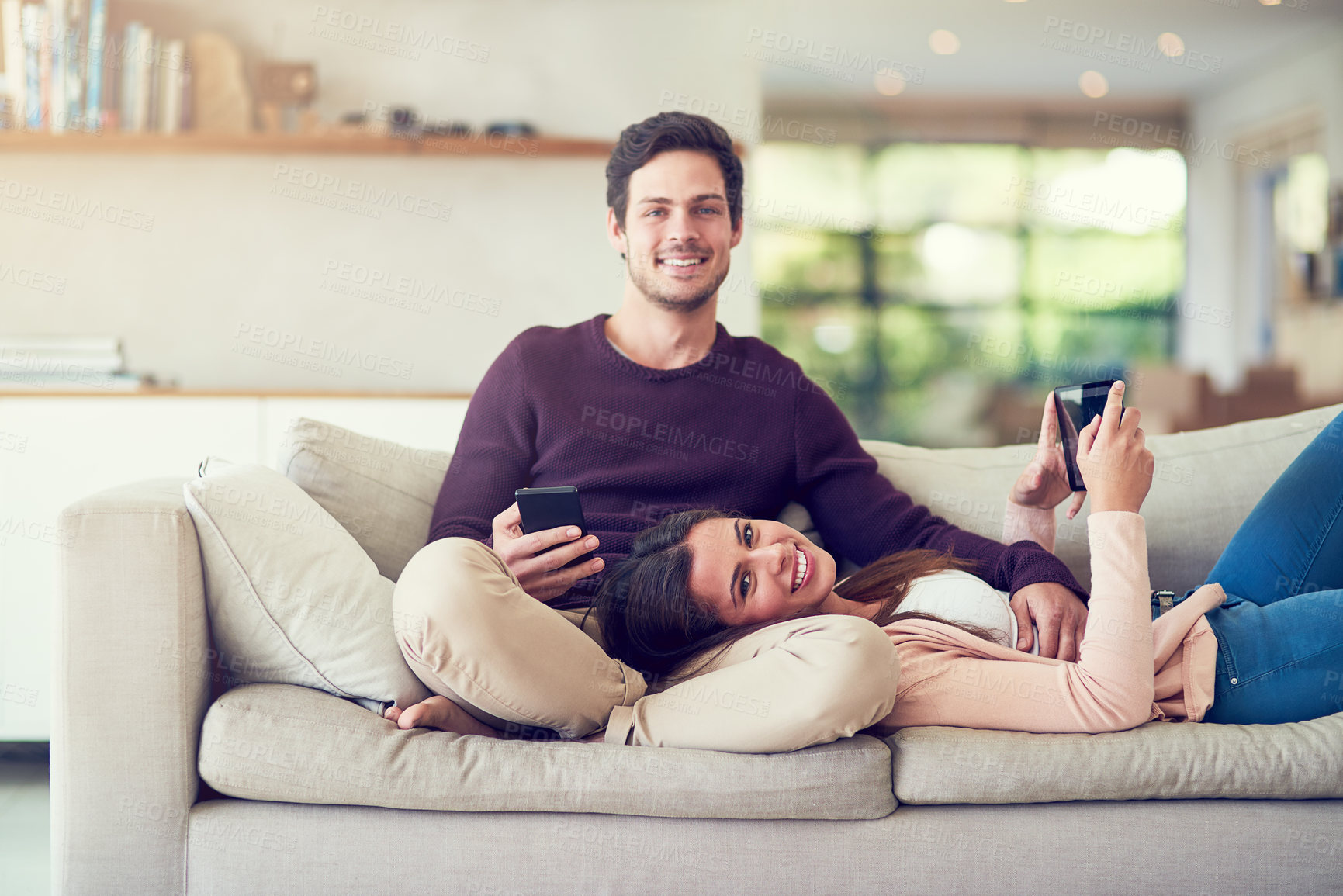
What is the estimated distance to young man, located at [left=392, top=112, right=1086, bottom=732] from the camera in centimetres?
187

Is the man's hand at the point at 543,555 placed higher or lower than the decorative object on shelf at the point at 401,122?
lower

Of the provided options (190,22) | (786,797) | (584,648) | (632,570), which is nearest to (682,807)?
(786,797)

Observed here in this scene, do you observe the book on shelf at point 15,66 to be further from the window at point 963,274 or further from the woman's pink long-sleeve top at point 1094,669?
the window at point 963,274

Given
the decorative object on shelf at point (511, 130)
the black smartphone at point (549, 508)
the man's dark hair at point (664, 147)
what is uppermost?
the decorative object on shelf at point (511, 130)

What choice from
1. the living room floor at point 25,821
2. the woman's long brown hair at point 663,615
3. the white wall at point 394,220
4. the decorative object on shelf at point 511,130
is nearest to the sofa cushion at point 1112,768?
the woman's long brown hair at point 663,615

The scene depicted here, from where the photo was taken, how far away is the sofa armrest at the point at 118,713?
4.23 ft

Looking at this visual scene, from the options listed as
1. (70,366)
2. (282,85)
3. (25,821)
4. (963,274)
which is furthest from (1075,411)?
(963,274)

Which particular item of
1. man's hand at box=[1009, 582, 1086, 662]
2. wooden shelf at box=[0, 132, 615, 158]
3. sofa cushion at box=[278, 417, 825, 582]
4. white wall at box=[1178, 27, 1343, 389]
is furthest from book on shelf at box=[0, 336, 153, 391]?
white wall at box=[1178, 27, 1343, 389]

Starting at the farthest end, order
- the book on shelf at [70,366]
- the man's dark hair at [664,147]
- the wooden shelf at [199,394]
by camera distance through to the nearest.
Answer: the book on shelf at [70,366] → the wooden shelf at [199,394] → the man's dark hair at [664,147]

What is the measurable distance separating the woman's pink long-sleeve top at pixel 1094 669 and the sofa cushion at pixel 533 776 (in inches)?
5.5

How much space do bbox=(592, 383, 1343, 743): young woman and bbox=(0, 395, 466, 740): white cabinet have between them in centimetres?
170

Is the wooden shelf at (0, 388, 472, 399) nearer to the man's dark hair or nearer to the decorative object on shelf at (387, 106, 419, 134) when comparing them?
the decorative object on shelf at (387, 106, 419, 134)

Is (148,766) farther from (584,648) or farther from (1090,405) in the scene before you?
(1090,405)

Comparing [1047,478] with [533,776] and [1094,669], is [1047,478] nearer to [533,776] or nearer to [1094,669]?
[1094,669]
